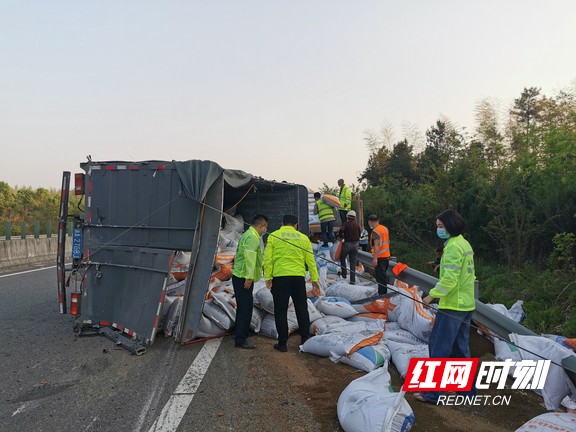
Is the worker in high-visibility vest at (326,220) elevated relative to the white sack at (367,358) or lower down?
elevated

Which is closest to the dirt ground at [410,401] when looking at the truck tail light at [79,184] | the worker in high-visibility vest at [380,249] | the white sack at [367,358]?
the white sack at [367,358]

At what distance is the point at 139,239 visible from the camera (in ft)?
21.1

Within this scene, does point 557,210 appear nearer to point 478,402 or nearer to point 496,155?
point 496,155

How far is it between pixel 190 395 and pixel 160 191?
2.94 metres

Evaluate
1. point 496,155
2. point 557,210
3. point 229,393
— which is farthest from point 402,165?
point 229,393

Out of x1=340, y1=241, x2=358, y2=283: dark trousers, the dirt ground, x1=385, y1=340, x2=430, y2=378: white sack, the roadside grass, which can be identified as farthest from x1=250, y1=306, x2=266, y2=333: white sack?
the roadside grass

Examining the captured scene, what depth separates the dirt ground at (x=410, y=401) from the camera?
3.68 m

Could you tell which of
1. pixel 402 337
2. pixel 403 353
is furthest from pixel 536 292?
pixel 403 353

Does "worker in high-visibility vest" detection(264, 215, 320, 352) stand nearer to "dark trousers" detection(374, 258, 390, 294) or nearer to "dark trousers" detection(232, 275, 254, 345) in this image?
"dark trousers" detection(232, 275, 254, 345)

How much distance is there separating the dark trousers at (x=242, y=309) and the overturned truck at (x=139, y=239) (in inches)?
17.2

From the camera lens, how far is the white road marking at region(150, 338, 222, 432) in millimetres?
3609

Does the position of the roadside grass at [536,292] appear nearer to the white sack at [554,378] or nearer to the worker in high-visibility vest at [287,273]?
the white sack at [554,378]

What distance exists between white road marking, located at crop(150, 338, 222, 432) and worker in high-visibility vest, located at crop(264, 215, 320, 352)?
955 mm

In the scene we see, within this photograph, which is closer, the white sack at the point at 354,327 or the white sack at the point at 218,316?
the white sack at the point at 354,327
